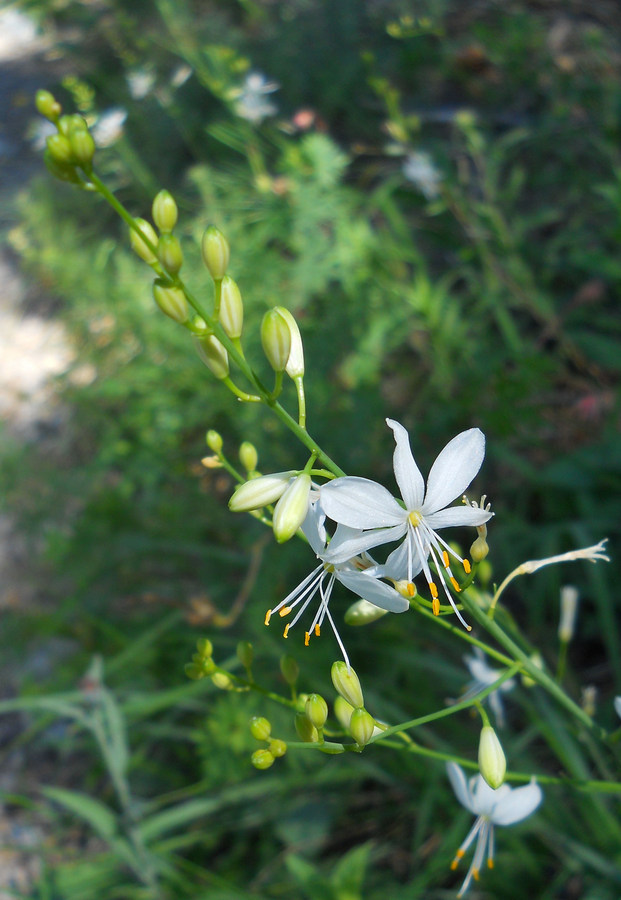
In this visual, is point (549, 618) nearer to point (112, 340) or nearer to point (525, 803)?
point (525, 803)

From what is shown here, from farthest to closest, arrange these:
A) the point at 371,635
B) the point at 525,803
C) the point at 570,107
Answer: the point at 570,107 < the point at 371,635 < the point at 525,803

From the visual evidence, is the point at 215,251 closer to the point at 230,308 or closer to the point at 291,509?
the point at 230,308

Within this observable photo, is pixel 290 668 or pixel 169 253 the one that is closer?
pixel 169 253

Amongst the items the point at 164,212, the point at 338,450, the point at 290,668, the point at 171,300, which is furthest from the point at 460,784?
the point at 338,450

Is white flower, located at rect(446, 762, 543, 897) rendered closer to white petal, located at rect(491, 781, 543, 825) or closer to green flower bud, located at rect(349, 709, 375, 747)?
white petal, located at rect(491, 781, 543, 825)

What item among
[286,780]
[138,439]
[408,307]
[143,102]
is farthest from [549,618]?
[143,102]

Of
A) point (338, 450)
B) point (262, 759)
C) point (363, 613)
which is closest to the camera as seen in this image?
Answer: point (262, 759)

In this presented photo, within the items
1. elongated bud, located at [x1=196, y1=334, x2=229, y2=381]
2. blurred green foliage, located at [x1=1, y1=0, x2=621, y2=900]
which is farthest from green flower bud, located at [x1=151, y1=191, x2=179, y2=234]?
blurred green foliage, located at [x1=1, y1=0, x2=621, y2=900]
